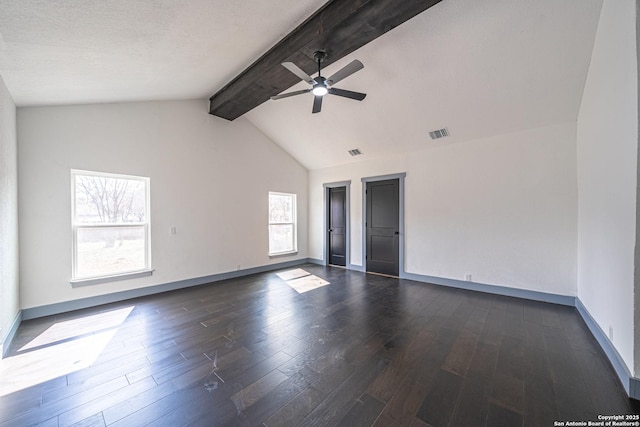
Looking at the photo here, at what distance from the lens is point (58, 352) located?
2.43 meters

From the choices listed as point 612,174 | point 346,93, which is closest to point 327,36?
point 346,93

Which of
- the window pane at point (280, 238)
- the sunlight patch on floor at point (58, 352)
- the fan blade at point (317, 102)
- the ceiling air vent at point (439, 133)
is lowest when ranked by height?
the sunlight patch on floor at point (58, 352)

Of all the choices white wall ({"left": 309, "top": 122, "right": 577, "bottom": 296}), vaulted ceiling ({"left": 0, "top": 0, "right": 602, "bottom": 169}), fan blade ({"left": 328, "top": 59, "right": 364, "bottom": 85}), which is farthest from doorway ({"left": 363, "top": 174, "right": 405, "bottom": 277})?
fan blade ({"left": 328, "top": 59, "right": 364, "bottom": 85})

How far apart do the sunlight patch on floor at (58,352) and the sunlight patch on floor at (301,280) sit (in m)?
2.59

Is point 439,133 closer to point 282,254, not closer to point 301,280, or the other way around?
point 301,280

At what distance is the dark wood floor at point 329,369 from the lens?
1653 millimetres

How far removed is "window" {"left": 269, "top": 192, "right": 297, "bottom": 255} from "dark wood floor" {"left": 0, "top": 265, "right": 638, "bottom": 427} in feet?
8.95

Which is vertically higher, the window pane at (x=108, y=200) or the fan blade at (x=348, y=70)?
the fan blade at (x=348, y=70)

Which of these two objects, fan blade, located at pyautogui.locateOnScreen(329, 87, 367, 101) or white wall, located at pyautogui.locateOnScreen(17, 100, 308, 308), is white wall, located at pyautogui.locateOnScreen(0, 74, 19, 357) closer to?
white wall, located at pyautogui.locateOnScreen(17, 100, 308, 308)

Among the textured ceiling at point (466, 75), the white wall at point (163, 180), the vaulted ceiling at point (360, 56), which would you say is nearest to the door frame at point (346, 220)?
the white wall at point (163, 180)

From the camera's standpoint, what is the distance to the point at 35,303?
126 inches

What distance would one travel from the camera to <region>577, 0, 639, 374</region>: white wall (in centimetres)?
191

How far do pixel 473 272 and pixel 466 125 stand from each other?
2.55 metres

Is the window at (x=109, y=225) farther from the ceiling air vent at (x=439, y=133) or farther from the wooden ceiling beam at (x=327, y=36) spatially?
the ceiling air vent at (x=439, y=133)
